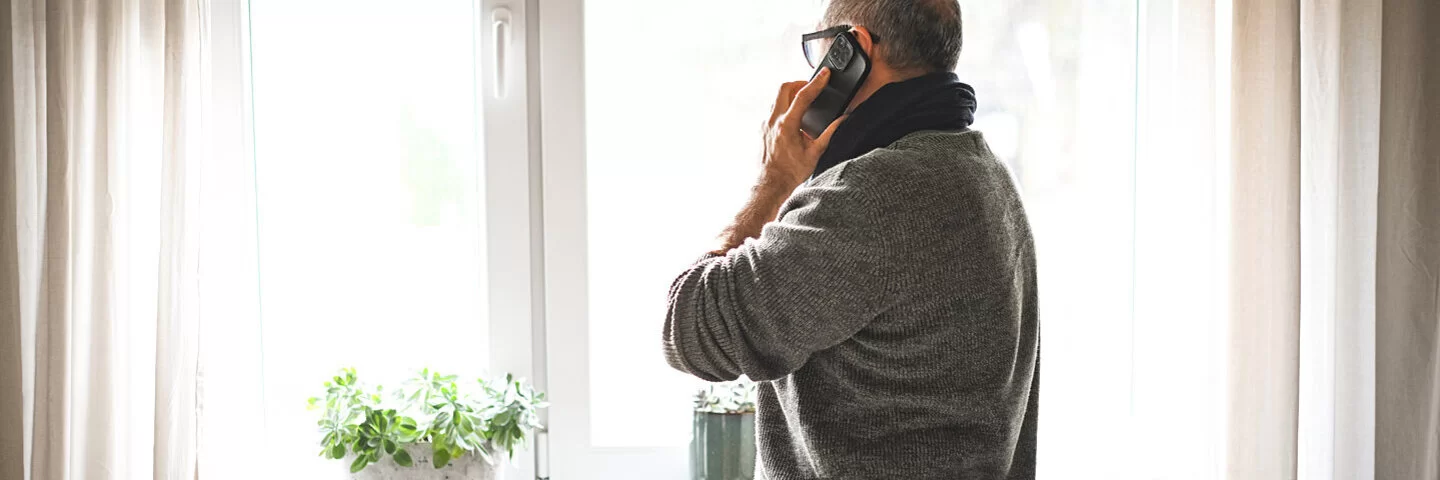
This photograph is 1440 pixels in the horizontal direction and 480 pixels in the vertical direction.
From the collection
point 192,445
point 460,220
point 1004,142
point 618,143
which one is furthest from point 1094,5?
point 192,445

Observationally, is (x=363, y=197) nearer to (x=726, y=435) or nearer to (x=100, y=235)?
(x=100, y=235)

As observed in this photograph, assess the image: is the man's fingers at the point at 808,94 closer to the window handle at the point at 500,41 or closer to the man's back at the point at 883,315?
the man's back at the point at 883,315

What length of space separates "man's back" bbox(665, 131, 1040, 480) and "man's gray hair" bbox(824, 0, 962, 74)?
0.08 meters

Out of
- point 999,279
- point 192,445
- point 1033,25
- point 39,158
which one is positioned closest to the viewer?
point 999,279

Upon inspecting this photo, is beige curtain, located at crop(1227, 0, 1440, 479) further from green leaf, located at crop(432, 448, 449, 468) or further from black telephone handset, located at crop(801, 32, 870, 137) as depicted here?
green leaf, located at crop(432, 448, 449, 468)

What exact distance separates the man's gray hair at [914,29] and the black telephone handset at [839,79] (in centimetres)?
3

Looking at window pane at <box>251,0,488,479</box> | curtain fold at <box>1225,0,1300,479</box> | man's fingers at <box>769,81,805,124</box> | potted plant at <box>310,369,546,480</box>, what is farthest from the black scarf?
window pane at <box>251,0,488,479</box>

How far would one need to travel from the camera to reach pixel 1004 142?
1.86m

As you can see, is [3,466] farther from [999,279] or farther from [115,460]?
[999,279]

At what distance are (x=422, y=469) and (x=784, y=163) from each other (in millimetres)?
839

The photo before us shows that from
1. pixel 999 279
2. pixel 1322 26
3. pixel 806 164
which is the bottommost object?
pixel 999 279

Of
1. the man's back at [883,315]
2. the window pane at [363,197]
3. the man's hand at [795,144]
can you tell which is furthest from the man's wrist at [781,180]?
the window pane at [363,197]

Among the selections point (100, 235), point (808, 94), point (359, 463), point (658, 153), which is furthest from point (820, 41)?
point (100, 235)

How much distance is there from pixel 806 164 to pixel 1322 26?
0.88m
